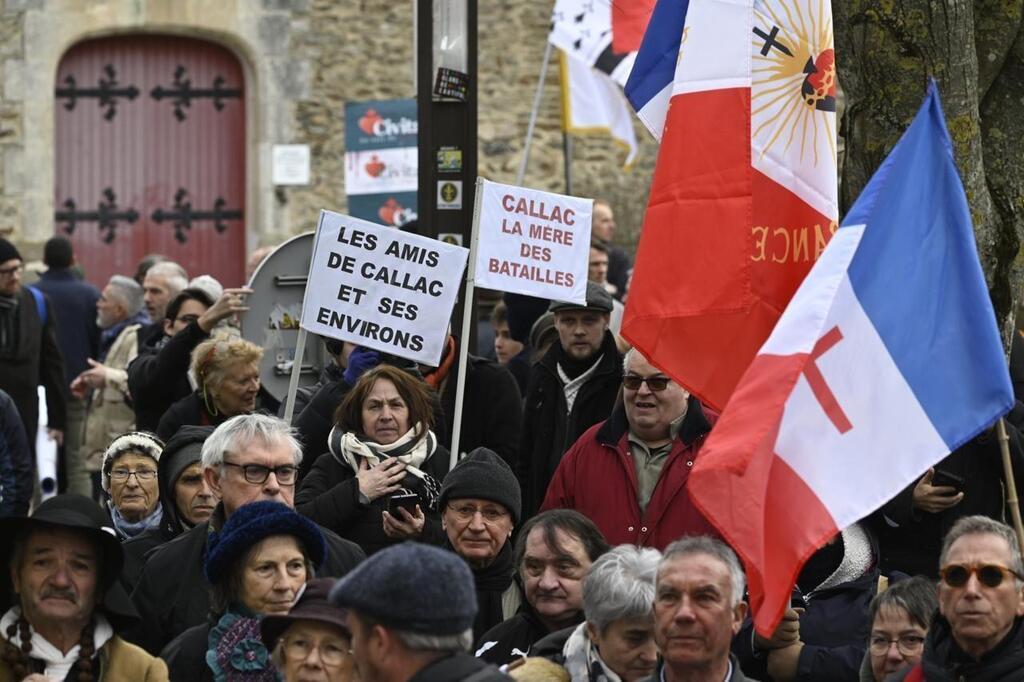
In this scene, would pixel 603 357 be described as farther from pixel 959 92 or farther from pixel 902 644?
pixel 902 644

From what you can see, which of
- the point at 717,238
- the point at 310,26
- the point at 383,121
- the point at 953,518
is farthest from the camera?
the point at 310,26

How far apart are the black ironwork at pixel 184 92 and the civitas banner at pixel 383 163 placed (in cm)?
521

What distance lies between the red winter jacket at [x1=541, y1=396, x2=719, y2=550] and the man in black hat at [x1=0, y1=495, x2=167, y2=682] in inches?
81.1

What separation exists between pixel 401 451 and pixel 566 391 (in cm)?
140

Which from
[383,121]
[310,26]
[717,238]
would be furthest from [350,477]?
[310,26]

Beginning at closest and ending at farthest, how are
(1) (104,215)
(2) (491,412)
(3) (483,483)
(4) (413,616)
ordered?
(4) (413,616), (3) (483,483), (2) (491,412), (1) (104,215)

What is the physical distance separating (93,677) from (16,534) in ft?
1.57

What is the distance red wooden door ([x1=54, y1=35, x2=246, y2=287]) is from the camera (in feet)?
66.3

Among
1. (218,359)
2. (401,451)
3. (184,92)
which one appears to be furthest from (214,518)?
(184,92)

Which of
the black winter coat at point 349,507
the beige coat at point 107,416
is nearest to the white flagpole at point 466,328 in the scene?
the black winter coat at point 349,507

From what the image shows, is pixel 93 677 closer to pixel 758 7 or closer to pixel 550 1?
pixel 758 7

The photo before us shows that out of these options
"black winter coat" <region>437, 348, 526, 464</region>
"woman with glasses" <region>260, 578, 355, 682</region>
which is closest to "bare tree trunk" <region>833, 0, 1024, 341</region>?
"black winter coat" <region>437, 348, 526, 464</region>

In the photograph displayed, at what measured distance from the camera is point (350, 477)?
26.9 ft

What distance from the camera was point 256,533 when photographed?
250 inches
